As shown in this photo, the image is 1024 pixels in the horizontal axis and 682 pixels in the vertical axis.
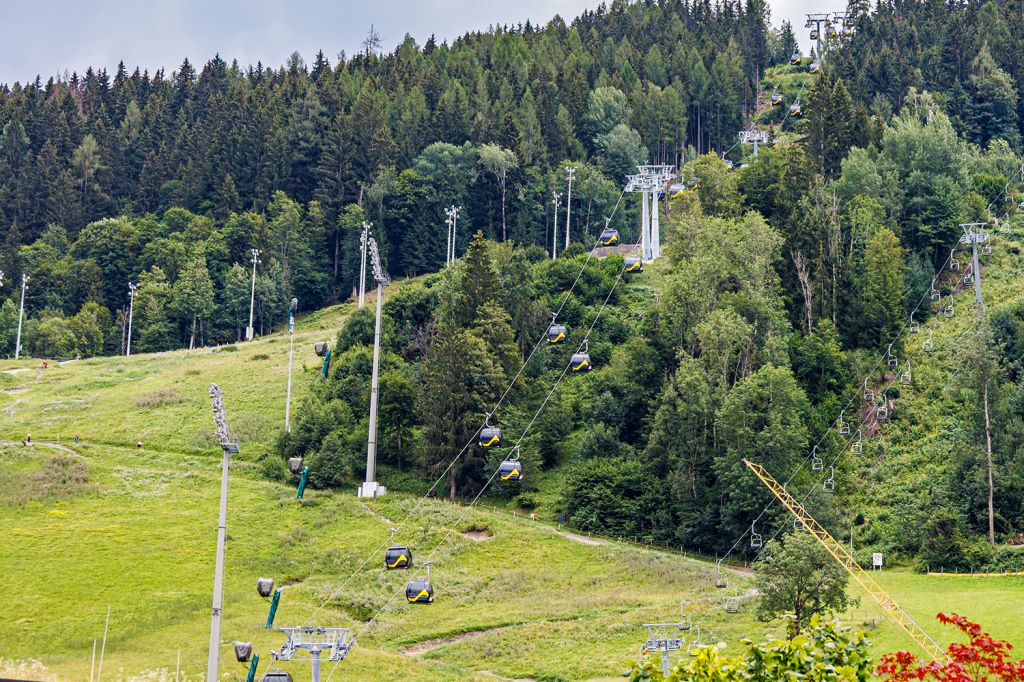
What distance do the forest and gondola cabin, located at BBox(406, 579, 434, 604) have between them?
18.5 m

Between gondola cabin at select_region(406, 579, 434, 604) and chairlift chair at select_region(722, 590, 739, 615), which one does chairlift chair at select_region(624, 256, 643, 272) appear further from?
gondola cabin at select_region(406, 579, 434, 604)

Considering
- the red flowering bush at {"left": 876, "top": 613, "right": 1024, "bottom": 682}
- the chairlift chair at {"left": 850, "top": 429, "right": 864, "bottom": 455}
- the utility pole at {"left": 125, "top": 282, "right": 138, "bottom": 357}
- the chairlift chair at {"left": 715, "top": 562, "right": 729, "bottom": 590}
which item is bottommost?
the chairlift chair at {"left": 715, "top": 562, "right": 729, "bottom": 590}

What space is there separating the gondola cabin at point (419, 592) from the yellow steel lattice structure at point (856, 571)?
1796cm

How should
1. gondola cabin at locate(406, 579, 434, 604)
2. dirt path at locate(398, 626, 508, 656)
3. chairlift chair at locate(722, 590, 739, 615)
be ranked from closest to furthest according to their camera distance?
chairlift chair at locate(722, 590, 739, 615) → dirt path at locate(398, 626, 508, 656) → gondola cabin at locate(406, 579, 434, 604)

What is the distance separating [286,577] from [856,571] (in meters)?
30.8

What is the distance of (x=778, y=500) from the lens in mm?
78250

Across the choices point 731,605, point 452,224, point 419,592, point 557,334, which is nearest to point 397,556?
point 419,592

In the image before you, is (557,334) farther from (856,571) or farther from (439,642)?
(439,642)

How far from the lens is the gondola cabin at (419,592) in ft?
215

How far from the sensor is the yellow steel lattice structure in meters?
54.5

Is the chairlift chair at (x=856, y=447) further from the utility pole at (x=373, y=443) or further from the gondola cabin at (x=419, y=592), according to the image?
the gondola cabin at (x=419, y=592)

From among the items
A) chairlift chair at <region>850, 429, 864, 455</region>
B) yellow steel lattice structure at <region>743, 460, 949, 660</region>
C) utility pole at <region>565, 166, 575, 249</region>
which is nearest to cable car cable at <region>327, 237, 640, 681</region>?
yellow steel lattice structure at <region>743, 460, 949, 660</region>

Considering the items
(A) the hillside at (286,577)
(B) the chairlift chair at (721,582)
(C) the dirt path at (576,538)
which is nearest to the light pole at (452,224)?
(A) the hillside at (286,577)

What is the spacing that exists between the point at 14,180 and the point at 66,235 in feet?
51.4
